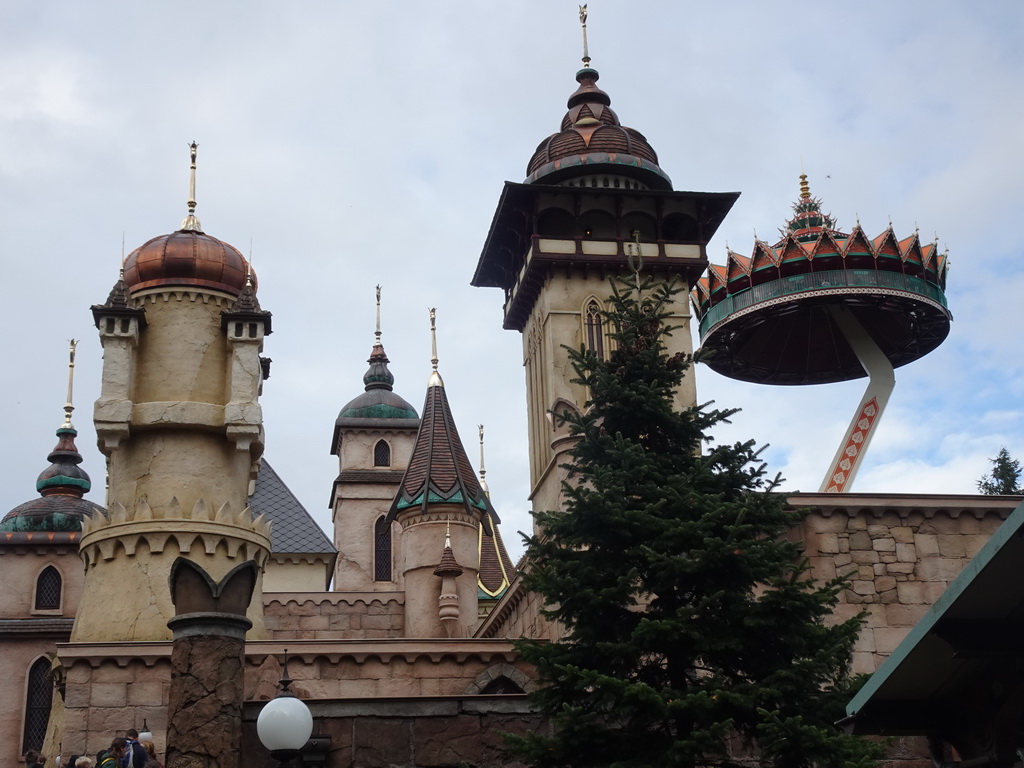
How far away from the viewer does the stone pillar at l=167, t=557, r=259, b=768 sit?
1102 centimetres

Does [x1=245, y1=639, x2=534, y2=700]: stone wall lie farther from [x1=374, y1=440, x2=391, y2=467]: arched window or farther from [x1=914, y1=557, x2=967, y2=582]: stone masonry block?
[x1=374, y1=440, x2=391, y2=467]: arched window

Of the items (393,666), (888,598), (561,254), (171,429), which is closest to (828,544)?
(888,598)

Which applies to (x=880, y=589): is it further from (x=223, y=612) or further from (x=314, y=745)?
(x=223, y=612)

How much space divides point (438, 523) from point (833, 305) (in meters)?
11.0

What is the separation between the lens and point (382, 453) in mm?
50469

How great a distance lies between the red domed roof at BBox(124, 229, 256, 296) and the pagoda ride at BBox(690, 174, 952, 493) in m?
13.3

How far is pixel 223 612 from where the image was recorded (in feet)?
36.7

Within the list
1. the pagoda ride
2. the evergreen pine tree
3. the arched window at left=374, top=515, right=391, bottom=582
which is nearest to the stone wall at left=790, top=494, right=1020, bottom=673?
the evergreen pine tree

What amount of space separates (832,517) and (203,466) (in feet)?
34.0

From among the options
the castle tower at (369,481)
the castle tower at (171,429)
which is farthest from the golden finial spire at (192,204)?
the castle tower at (369,481)

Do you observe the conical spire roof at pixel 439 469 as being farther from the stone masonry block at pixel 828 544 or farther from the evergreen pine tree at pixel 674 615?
the evergreen pine tree at pixel 674 615

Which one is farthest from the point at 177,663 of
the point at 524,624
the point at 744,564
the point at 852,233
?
the point at 852,233

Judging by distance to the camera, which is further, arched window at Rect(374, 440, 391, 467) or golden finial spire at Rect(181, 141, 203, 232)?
arched window at Rect(374, 440, 391, 467)

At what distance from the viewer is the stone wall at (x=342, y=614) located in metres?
37.6
